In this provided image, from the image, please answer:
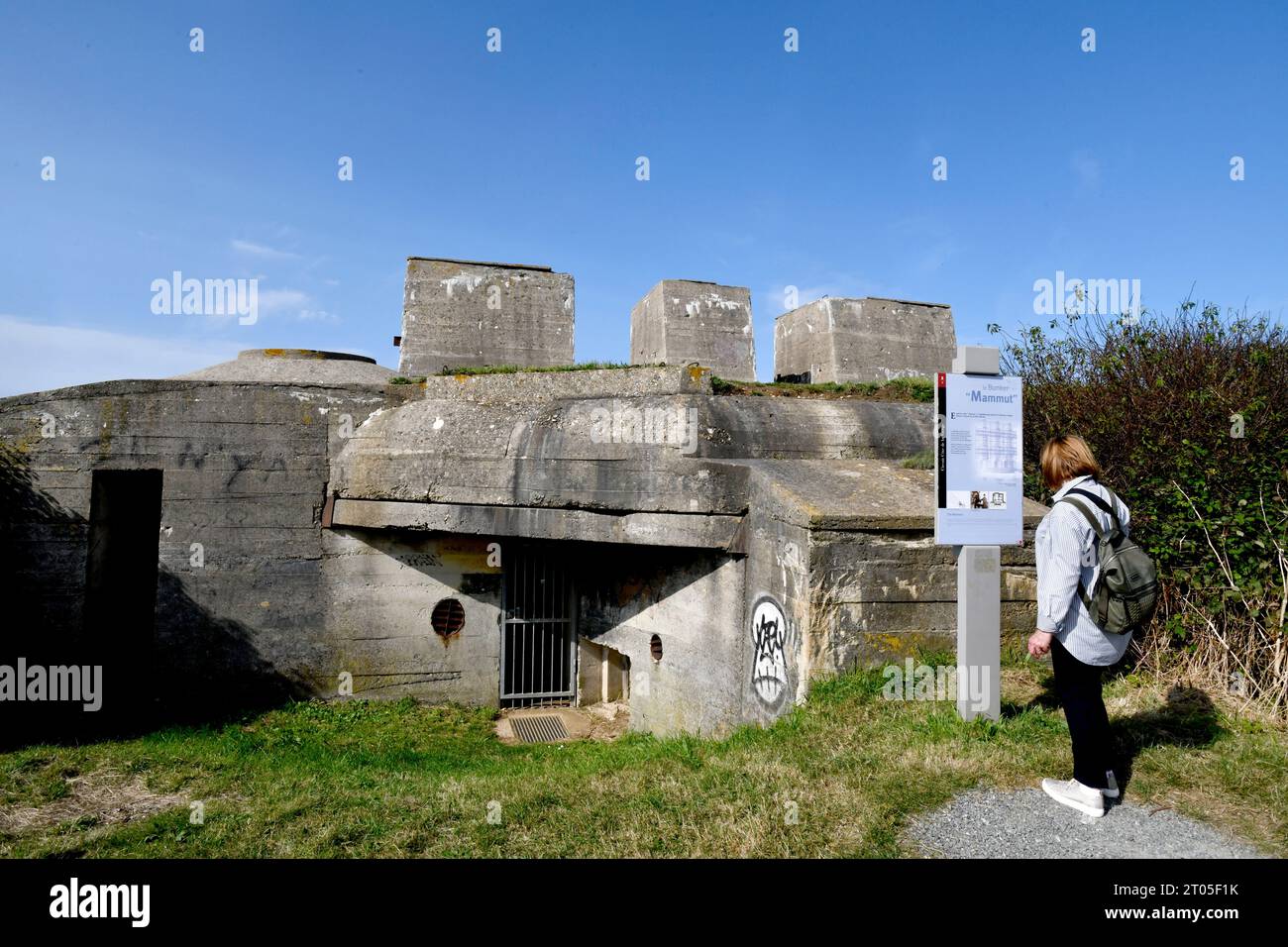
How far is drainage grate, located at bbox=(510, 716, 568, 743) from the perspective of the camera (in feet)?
28.3

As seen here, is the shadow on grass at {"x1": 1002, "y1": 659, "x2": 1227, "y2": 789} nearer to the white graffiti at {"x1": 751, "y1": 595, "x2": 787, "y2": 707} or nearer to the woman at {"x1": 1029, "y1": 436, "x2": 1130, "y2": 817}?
the woman at {"x1": 1029, "y1": 436, "x2": 1130, "y2": 817}

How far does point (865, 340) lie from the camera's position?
9.34 metres

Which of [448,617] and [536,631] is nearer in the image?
[448,617]

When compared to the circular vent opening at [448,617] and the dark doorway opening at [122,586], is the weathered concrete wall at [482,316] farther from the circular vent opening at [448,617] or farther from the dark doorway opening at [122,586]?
the dark doorway opening at [122,586]

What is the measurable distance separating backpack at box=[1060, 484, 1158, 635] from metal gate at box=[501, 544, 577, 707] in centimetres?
698

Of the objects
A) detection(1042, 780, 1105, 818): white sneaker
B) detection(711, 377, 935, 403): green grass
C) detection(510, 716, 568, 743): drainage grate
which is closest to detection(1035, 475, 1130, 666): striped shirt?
detection(1042, 780, 1105, 818): white sneaker

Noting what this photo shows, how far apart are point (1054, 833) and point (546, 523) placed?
203 inches

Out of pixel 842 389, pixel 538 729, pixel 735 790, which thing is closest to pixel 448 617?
pixel 538 729

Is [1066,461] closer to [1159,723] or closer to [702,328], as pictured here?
[1159,723]

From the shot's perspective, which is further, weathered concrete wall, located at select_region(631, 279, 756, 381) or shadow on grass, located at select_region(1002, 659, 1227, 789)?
weathered concrete wall, located at select_region(631, 279, 756, 381)

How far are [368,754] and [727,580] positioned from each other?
3794mm
